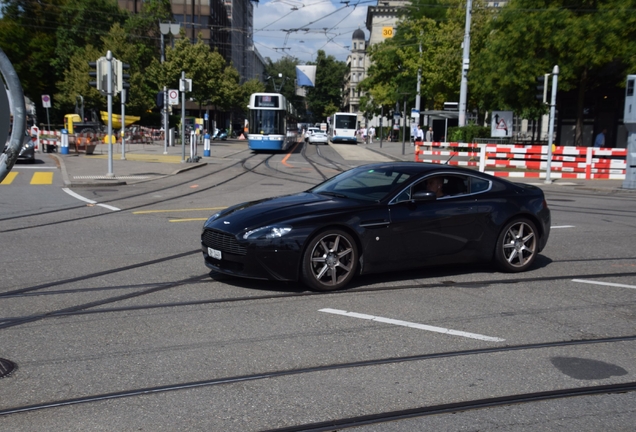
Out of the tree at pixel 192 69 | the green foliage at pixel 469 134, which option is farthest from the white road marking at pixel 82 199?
the tree at pixel 192 69

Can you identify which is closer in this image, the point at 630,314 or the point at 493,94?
the point at 630,314

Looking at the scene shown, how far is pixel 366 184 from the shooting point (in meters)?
8.34

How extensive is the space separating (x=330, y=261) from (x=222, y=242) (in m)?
1.17

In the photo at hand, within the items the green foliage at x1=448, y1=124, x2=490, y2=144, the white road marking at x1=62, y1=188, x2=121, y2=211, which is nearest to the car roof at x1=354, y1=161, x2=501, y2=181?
the white road marking at x1=62, y1=188, x2=121, y2=211

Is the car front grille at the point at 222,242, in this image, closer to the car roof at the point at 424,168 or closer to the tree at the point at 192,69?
the car roof at the point at 424,168

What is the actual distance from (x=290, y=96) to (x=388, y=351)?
451 feet

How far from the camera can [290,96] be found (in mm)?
140375

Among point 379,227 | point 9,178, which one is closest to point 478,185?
point 379,227

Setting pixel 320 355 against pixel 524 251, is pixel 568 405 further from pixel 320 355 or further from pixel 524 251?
pixel 524 251

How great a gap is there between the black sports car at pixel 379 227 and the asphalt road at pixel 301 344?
304 millimetres

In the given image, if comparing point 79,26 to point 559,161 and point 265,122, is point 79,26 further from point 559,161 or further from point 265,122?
point 559,161

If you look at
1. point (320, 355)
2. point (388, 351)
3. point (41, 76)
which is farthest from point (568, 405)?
point (41, 76)

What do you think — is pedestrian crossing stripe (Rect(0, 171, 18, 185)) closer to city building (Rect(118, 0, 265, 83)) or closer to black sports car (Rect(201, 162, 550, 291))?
black sports car (Rect(201, 162, 550, 291))

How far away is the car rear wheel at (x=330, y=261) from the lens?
23.6 ft
